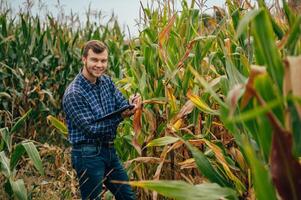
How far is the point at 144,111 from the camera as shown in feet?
11.3

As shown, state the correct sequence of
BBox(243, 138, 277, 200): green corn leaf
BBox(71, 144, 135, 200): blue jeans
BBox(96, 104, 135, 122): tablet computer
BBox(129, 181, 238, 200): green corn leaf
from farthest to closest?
BBox(71, 144, 135, 200): blue jeans
BBox(96, 104, 135, 122): tablet computer
BBox(129, 181, 238, 200): green corn leaf
BBox(243, 138, 277, 200): green corn leaf

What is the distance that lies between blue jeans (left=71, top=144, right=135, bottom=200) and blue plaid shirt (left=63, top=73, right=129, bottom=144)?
0.08 m

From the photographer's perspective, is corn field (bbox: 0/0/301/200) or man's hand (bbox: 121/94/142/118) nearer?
corn field (bbox: 0/0/301/200)

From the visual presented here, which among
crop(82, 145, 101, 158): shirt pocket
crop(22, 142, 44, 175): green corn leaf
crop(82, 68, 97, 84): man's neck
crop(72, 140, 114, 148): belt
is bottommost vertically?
crop(82, 145, 101, 158): shirt pocket

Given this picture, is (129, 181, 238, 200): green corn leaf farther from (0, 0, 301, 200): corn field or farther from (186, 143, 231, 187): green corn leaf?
(186, 143, 231, 187): green corn leaf

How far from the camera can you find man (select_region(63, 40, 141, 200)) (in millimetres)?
3234

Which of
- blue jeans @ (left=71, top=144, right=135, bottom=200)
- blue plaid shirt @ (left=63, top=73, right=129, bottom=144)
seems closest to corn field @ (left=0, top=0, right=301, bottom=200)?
blue jeans @ (left=71, top=144, right=135, bottom=200)

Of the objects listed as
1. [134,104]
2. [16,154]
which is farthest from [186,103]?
[16,154]

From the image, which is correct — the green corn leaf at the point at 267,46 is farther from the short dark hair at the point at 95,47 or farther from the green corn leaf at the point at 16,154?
the short dark hair at the point at 95,47

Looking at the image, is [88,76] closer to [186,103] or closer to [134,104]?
[134,104]

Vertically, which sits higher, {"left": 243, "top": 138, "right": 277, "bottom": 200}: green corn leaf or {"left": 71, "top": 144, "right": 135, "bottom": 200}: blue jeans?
{"left": 243, "top": 138, "right": 277, "bottom": 200}: green corn leaf

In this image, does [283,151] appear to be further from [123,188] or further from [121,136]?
[121,136]

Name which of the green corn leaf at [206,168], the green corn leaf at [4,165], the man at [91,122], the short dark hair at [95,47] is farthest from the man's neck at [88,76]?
the green corn leaf at [206,168]

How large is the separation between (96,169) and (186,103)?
964 millimetres
